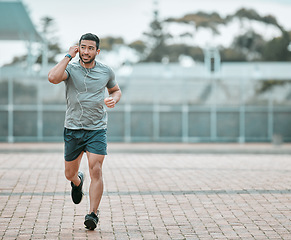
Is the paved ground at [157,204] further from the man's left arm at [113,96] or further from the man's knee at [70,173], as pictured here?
the man's left arm at [113,96]

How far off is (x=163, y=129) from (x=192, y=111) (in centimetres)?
136

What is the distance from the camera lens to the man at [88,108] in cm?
610

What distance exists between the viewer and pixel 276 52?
6550 cm

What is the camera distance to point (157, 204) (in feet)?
25.1

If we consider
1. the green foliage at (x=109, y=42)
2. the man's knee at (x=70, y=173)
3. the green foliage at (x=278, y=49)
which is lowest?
the man's knee at (x=70, y=173)

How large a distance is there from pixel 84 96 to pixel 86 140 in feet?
1.53

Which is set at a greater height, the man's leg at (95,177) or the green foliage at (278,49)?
the green foliage at (278,49)

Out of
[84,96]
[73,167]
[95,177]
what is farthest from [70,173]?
[84,96]

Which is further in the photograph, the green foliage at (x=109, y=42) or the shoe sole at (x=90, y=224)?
the green foliage at (x=109, y=42)

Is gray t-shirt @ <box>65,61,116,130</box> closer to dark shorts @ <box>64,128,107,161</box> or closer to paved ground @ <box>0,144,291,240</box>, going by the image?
dark shorts @ <box>64,128,107,161</box>

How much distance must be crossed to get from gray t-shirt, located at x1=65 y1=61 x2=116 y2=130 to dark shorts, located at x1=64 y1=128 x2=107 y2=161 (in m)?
0.07

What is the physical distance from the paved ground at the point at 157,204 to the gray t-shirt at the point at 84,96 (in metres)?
1.07

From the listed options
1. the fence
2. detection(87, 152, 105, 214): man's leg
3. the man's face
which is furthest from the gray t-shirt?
the fence

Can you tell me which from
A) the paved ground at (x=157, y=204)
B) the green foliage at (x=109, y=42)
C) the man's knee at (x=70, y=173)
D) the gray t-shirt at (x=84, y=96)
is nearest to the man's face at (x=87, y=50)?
the gray t-shirt at (x=84, y=96)
